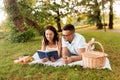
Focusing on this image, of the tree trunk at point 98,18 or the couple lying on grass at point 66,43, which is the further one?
the tree trunk at point 98,18

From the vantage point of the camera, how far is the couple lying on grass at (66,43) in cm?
540

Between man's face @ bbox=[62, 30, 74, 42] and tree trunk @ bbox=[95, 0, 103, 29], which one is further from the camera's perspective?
tree trunk @ bbox=[95, 0, 103, 29]

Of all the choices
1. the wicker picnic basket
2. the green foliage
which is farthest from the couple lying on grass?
the green foliage

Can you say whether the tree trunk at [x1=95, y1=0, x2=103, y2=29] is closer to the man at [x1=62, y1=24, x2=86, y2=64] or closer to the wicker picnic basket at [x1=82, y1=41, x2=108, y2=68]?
the man at [x1=62, y1=24, x2=86, y2=64]

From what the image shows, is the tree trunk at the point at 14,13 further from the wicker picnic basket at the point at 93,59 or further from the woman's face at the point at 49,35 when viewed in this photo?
the wicker picnic basket at the point at 93,59

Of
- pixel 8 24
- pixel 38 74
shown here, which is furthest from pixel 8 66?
pixel 8 24

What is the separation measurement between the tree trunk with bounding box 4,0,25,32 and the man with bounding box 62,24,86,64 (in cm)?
482

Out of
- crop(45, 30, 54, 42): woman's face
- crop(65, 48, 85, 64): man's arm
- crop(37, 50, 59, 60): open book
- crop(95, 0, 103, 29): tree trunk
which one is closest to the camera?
crop(65, 48, 85, 64): man's arm

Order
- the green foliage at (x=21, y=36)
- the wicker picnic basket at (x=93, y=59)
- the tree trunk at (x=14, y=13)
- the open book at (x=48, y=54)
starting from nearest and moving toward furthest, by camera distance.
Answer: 1. the wicker picnic basket at (x=93, y=59)
2. the open book at (x=48, y=54)
3. the green foliage at (x=21, y=36)
4. the tree trunk at (x=14, y=13)

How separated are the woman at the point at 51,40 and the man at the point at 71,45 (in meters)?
0.29

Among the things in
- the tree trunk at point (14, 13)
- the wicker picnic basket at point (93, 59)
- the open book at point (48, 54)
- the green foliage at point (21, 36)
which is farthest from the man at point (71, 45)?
the tree trunk at point (14, 13)

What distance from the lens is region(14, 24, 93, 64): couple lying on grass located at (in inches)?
213

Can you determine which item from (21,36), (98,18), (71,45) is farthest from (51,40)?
(98,18)

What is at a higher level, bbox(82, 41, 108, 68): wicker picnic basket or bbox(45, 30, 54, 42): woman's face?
bbox(45, 30, 54, 42): woman's face
